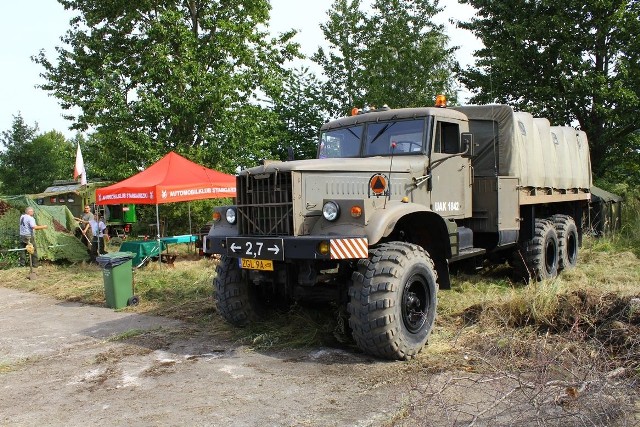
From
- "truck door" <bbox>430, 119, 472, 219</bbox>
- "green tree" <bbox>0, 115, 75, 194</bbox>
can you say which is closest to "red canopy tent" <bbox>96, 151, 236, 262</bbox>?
"truck door" <bbox>430, 119, 472, 219</bbox>

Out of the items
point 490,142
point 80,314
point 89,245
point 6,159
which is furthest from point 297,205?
point 6,159

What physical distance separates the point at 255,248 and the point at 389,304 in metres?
1.45

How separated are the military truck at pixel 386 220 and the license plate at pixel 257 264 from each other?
0.01 metres

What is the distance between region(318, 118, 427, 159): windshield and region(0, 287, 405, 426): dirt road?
261cm

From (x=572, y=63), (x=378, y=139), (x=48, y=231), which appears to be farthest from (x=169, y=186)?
(x=572, y=63)

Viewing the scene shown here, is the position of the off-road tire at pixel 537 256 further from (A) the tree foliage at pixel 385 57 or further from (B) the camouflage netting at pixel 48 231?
(A) the tree foliage at pixel 385 57

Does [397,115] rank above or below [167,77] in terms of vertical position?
below

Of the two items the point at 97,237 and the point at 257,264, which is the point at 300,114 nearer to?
the point at 97,237

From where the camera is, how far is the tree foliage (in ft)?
81.2

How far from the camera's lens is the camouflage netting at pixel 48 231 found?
14.6 m

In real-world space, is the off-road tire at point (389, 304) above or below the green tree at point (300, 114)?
below

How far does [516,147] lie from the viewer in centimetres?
870

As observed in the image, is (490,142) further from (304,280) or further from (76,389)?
(76,389)

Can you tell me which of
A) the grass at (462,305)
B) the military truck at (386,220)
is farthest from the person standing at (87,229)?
the military truck at (386,220)
